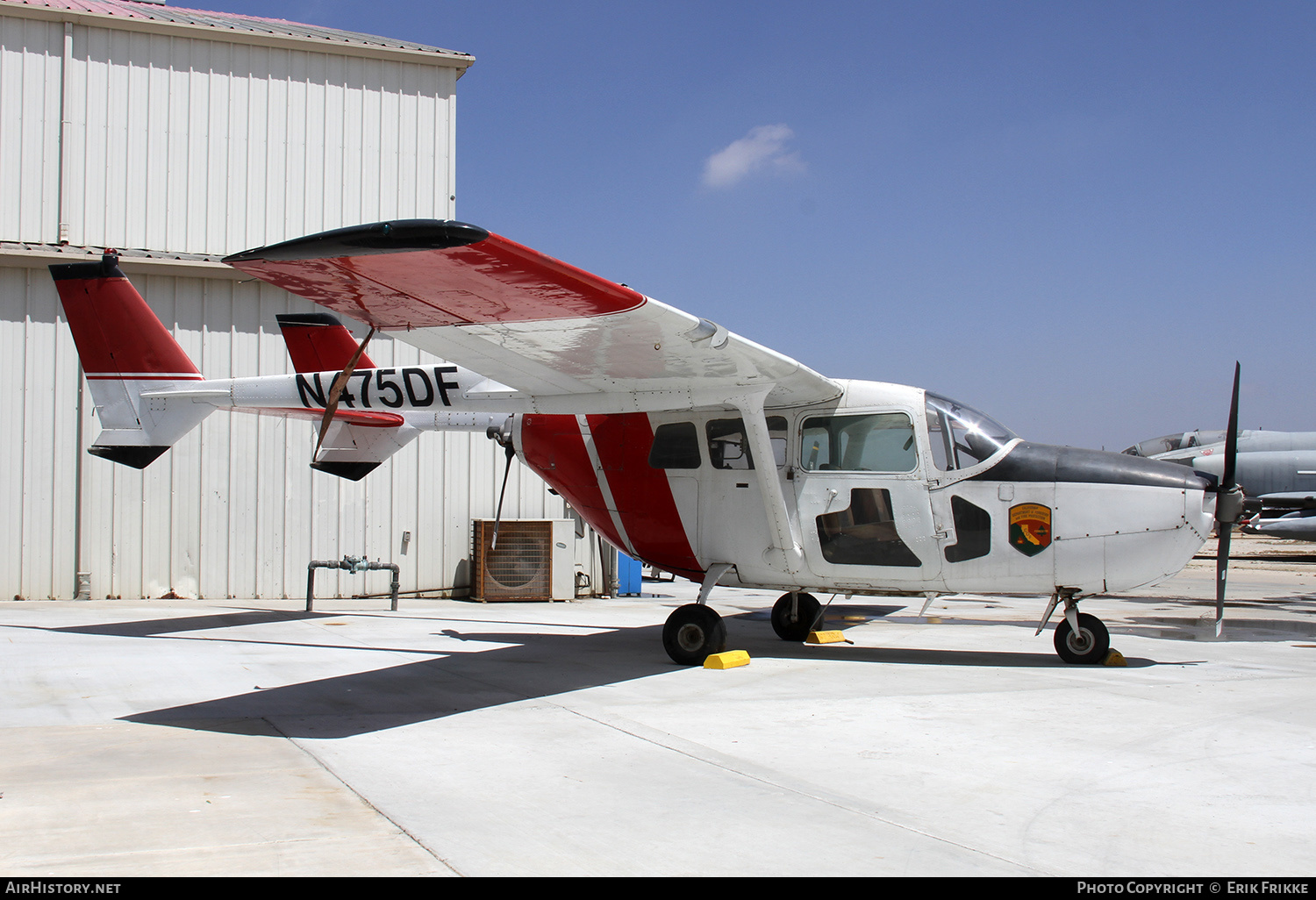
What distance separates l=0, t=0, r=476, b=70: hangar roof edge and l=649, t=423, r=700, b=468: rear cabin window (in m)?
9.23

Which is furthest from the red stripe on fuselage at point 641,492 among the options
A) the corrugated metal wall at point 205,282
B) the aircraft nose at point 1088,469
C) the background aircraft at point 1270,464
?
the background aircraft at point 1270,464

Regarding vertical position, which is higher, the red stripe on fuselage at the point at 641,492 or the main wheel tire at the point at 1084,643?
the red stripe on fuselage at the point at 641,492

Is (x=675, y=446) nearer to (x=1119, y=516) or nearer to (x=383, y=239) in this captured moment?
(x=1119, y=516)

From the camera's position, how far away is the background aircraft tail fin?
33.7 ft

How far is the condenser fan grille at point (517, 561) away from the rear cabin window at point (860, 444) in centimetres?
703

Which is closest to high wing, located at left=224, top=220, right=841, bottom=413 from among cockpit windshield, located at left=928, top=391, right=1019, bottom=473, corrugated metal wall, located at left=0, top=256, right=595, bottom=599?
cockpit windshield, located at left=928, top=391, right=1019, bottom=473

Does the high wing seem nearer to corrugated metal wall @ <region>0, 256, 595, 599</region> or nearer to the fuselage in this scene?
the fuselage

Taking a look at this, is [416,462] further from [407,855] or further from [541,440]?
[407,855]

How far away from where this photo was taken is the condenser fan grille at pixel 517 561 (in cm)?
1424

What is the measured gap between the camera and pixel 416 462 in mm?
14555

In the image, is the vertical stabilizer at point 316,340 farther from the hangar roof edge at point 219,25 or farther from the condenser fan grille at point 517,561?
the hangar roof edge at point 219,25

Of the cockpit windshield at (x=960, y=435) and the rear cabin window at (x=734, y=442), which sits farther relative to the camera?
the rear cabin window at (x=734, y=442)

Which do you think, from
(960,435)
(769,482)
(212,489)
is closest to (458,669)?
(769,482)

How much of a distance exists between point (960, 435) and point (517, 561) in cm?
831
